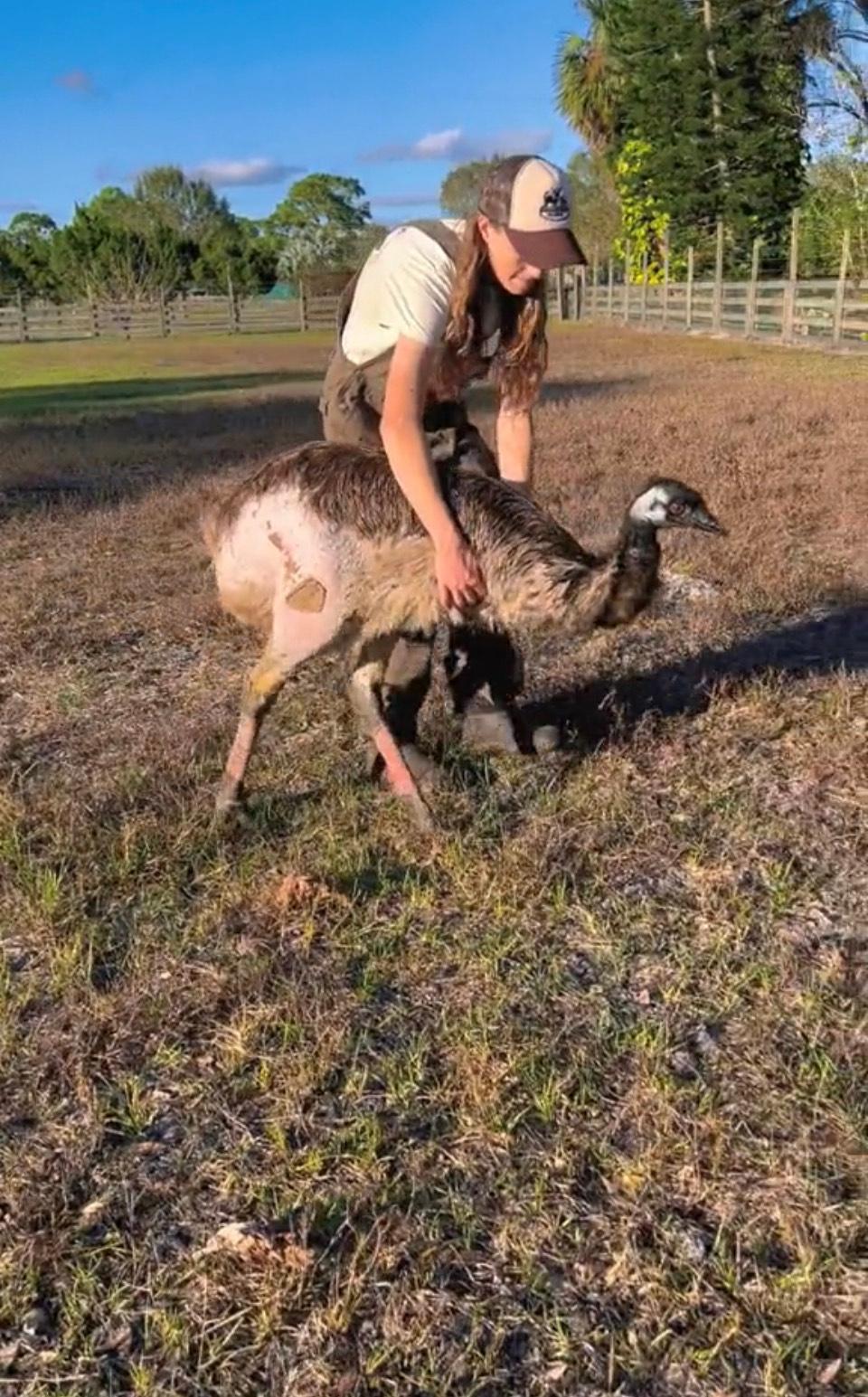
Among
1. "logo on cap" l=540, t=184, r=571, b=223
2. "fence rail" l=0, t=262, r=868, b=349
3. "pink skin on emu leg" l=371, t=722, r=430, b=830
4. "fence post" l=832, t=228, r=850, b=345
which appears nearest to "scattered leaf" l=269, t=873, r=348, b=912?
"pink skin on emu leg" l=371, t=722, r=430, b=830

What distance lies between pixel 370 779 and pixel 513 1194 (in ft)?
6.97

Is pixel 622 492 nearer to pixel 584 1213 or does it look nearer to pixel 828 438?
pixel 828 438

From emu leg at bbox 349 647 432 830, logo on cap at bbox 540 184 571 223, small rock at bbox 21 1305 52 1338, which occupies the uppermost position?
logo on cap at bbox 540 184 571 223

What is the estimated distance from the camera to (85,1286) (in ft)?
7.70

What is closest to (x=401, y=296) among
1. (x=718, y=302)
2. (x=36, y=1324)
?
(x=36, y=1324)

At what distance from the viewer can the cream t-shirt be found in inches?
150

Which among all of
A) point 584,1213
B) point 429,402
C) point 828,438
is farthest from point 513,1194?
point 828,438

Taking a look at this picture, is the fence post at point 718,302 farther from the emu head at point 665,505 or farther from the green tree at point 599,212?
the emu head at point 665,505

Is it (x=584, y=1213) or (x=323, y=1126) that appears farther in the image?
(x=323, y=1126)

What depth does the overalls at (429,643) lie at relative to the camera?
4.30 metres

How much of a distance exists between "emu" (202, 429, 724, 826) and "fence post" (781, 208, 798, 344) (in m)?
25.9

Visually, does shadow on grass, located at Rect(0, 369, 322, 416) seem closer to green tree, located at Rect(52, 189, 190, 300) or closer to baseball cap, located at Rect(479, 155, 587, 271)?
baseball cap, located at Rect(479, 155, 587, 271)

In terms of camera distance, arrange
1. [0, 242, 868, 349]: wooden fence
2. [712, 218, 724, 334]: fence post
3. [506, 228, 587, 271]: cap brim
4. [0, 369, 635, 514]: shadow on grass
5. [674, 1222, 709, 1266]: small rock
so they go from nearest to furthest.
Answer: [674, 1222, 709, 1266]: small rock < [506, 228, 587, 271]: cap brim < [0, 369, 635, 514]: shadow on grass < [0, 242, 868, 349]: wooden fence < [712, 218, 724, 334]: fence post

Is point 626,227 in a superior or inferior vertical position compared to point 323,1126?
superior
